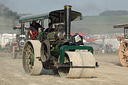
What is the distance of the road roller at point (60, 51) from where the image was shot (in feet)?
27.4

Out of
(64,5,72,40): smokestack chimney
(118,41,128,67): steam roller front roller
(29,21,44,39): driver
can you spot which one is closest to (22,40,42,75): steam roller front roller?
(29,21,44,39): driver

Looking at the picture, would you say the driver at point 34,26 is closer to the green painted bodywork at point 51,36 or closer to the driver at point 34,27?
the driver at point 34,27

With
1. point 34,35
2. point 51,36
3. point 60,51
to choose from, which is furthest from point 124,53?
point 60,51

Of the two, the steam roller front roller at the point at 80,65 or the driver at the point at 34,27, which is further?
the driver at the point at 34,27

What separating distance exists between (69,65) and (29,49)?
2347 millimetres

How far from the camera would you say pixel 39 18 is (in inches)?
388

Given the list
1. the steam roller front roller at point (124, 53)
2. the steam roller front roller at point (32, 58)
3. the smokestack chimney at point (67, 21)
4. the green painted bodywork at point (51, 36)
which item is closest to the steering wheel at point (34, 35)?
the steam roller front roller at point (32, 58)

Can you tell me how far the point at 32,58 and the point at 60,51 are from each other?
5.14 ft

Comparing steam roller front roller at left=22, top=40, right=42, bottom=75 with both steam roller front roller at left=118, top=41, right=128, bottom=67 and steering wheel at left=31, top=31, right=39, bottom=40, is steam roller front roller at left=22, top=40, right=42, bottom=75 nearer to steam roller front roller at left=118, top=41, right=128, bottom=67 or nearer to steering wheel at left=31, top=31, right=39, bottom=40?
steering wheel at left=31, top=31, right=39, bottom=40

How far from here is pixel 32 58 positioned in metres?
9.79

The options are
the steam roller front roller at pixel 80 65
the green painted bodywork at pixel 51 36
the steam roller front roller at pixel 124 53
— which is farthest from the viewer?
the steam roller front roller at pixel 124 53

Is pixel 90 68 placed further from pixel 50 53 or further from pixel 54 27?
pixel 54 27

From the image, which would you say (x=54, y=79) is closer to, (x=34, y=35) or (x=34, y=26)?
(x=34, y=35)

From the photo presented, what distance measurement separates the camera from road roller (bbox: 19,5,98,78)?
8352 millimetres
